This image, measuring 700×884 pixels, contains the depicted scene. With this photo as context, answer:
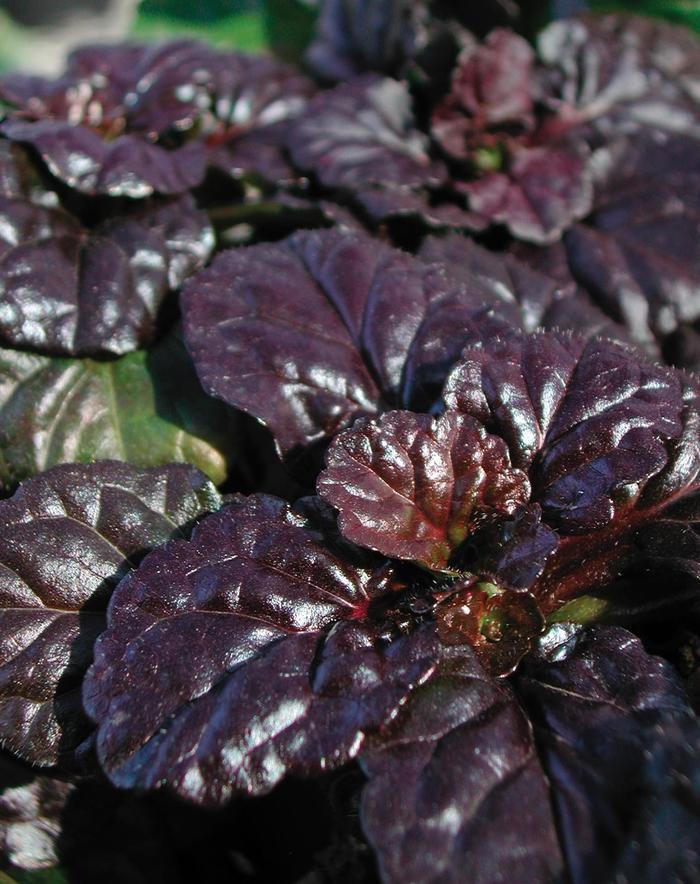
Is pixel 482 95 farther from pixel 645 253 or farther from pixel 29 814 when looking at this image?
pixel 29 814

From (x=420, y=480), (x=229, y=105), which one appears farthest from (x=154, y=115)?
(x=420, y=480)

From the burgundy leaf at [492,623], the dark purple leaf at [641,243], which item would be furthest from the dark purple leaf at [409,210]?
the burgundy leaf at [492,623]

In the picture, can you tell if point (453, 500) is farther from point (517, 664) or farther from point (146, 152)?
point (146, 152)

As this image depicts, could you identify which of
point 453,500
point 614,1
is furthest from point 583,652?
point 614,1

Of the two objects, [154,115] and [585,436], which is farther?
[154,115]

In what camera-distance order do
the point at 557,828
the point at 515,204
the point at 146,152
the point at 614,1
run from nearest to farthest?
the point at 557,828, the point at 146,152, the point at 515,204, the point at 614,1

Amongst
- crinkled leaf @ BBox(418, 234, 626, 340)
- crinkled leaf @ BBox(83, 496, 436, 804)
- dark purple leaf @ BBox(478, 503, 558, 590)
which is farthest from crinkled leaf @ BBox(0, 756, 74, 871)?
crinkled leaf @ BBox(418, 234, 626, 340)

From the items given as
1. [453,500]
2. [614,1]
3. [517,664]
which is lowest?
[517,664]
